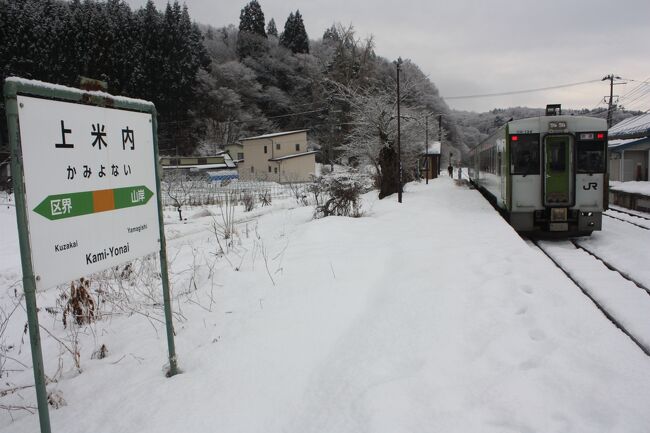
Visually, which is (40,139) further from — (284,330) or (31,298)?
(284,330)

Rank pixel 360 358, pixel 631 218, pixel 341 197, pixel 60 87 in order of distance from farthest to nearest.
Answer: pixel 631 218 → pixel 341 197 → pixel 360 358 → pixel 60 87

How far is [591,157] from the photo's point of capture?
1103 centimetres

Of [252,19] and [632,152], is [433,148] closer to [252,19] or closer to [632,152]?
[632,152]

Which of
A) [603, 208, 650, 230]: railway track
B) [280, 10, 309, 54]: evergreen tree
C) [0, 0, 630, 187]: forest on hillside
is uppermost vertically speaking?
[280, 10, 309, 54]: evergreen tree

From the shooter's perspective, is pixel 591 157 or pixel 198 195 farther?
pixel 198 195

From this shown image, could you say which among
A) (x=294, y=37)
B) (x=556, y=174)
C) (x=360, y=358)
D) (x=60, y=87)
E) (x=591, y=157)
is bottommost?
(x=360, y=358)

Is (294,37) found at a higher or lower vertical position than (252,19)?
lower

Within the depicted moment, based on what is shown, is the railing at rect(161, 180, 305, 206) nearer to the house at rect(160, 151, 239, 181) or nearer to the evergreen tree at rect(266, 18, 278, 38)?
the house at rect(160, 151, 239, 181)

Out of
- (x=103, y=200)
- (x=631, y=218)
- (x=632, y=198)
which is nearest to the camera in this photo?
(x=103, y=200)

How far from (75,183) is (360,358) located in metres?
2.47

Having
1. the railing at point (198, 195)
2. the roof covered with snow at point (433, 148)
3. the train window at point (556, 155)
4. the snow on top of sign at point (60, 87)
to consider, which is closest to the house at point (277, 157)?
the roof covered with snow at point (433, 148)

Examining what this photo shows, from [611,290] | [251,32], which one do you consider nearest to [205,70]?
[251,32]

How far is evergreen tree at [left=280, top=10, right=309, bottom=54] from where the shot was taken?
7550cm

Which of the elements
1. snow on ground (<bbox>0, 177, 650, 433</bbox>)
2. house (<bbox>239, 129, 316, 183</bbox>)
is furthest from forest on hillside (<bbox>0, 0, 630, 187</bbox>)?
snow on ground (<bbox>0, 177, 650, 433</bbox>)
